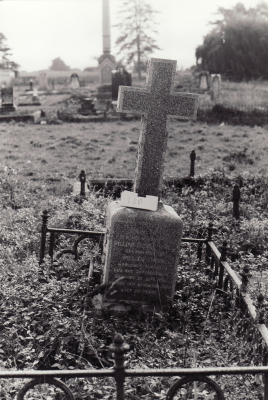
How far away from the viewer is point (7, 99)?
20.9 m

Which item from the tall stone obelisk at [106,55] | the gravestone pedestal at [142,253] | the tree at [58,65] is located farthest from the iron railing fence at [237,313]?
the tree at [58,65]

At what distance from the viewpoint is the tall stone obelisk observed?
3291cm

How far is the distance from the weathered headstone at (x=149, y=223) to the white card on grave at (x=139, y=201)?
0.01 meters

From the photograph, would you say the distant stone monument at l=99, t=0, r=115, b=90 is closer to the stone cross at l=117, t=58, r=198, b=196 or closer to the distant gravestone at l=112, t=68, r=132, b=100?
the distant gravestone at l=112, t=68, r=132, b=100

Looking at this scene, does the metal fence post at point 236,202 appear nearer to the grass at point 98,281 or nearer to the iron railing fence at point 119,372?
the grass at point 98,281

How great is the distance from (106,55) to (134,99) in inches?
1211

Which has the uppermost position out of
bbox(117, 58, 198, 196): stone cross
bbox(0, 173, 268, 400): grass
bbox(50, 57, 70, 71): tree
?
bbox(50, 57, 70, 71): tree

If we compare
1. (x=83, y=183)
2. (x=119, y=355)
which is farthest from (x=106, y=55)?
(x=119, y=355)

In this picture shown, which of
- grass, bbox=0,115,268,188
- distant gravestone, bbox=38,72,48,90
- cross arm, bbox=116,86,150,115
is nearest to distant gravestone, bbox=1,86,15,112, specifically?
grass, bbox=0,115,268,188

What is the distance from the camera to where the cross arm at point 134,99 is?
4.46 meters

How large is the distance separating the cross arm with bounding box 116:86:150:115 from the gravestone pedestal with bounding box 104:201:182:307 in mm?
1035

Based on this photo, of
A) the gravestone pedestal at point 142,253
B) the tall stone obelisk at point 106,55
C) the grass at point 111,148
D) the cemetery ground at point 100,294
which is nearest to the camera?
the cemetery ground at point 100,294

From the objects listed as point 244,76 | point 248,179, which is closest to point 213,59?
point 244,76

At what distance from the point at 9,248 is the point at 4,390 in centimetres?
282
